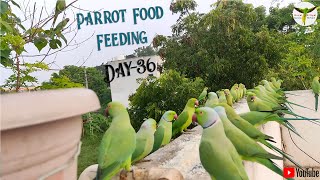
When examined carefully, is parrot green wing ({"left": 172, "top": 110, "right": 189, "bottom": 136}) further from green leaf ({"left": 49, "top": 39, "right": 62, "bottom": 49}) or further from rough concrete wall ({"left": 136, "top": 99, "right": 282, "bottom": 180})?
green leaf ({"left": 49, "top": 39, "right": 62, "bottom": 49})

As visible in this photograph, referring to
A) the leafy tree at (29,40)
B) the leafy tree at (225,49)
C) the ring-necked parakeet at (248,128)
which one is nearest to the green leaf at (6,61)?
the leafy tree at (29,40)

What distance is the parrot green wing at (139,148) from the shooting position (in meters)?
1.05

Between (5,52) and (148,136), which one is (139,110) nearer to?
(148,136)

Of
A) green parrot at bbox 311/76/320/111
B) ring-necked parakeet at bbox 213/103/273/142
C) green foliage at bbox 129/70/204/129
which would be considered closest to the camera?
ring-necked parakeet at bbox 213/103/273/142

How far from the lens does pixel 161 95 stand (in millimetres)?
4680

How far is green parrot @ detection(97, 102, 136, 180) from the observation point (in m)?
0.78

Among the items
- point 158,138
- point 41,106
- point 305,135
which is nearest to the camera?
point 41,106

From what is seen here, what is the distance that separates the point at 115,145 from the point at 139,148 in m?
0.25

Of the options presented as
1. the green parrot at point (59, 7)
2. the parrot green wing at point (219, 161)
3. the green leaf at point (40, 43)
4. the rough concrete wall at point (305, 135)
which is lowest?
the rough concrete wall at point (305, 135)

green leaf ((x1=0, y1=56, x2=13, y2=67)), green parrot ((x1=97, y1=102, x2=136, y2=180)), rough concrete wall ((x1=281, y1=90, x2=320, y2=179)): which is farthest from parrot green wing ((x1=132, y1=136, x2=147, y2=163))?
rough concrete wall ((x1=281, y1=90, x2=320, y2=179))

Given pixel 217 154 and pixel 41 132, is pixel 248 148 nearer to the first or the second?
pixel 217 154

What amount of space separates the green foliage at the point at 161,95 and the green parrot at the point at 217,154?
12.0 feet

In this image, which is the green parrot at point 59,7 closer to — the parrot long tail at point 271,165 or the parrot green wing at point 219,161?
the parrot green wing at point 219,161

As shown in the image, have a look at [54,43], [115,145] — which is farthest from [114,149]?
[54,43]
